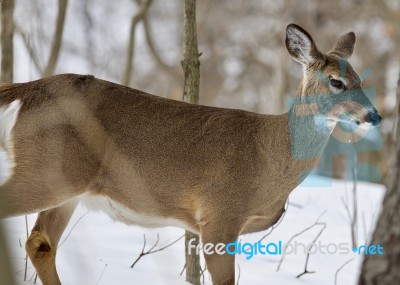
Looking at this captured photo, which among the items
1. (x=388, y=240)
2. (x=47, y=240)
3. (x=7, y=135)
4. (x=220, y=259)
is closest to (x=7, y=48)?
(x=7, y=135)

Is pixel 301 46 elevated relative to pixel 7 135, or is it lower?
elevated

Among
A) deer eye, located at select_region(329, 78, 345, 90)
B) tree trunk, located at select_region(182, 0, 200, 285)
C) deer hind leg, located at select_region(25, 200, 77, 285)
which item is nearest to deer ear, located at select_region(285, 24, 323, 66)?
deer eye, located at select_region(329, 78, 345, 90)

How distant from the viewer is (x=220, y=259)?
15.3ft

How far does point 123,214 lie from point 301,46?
1641 millimetres

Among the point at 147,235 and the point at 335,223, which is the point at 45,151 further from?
the point at 335,223

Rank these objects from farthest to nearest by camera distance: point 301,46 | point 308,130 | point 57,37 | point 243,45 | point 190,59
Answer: point 243,45 < point 57,37 < point 190,59 < point 301,46 < point 308,130

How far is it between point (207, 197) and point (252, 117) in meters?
0.69

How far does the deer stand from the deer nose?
0.4 inches

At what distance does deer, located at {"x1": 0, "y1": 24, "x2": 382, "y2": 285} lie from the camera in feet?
15.1

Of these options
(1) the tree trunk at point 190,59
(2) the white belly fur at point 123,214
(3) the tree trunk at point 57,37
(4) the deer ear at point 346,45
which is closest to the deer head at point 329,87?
(4) the deer ear at point 346,45

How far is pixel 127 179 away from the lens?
4789 mm

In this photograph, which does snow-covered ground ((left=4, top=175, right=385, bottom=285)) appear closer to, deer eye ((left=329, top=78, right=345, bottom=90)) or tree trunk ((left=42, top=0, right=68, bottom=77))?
deer eye ((left=329, top=78, right=345, bottom=90))

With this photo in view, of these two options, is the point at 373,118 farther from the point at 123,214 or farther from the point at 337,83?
the point at 123,214

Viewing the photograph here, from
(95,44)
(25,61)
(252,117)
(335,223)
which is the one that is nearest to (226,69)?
(95,44)
